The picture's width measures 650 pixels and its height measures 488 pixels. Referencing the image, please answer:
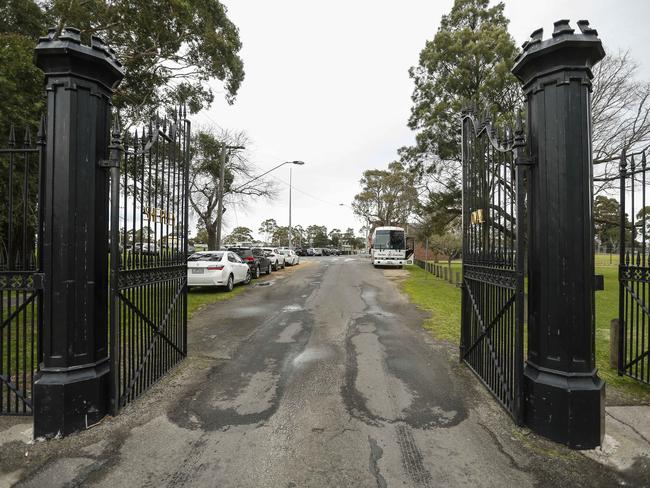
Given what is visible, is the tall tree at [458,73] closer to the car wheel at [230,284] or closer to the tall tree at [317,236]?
the car wheel at [230,284]

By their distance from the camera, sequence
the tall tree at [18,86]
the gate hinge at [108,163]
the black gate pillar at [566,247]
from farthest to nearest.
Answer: the tall tree at [18,86] < the gate hinge at [108,163] < the black gate pillar at [566,247]

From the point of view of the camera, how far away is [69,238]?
3369 mm

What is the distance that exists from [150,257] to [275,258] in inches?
823

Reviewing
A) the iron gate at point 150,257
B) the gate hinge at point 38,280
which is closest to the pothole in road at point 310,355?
the iron gate at point 150,257

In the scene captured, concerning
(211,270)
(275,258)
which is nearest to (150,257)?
→ (211,270)

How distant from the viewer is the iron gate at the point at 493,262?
3.53 meters

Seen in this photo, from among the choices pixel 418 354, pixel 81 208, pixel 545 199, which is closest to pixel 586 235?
pixel 545 199

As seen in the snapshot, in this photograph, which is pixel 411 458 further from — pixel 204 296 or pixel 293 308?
pixel 204 296

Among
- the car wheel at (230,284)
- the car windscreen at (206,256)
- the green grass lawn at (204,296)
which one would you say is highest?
the car windscreen at (206,256)

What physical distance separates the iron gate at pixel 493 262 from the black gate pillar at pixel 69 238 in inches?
→ 159

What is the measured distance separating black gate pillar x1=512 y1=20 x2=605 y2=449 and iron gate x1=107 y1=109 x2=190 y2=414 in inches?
155

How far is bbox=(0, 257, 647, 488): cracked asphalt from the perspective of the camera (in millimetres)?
2744

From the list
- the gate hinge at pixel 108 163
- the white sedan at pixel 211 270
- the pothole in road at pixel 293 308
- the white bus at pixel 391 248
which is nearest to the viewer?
the gate hinge at pixel 108 163

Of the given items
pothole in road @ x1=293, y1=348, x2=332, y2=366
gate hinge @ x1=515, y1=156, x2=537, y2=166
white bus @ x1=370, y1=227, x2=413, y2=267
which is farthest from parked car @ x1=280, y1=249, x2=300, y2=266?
gate hinge @ x1=515, y1=156, x2=537, y2=166
